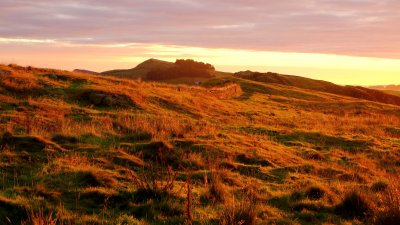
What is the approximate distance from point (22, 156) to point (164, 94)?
2153 cm

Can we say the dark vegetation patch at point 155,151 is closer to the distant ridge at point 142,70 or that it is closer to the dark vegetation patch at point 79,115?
the dark vegetation patch at point 79,115

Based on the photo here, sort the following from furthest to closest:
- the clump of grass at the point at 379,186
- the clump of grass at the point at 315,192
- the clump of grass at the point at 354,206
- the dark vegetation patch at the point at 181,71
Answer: the dark vegetation patch at the point at 181,71 < the clump of grass at the point at 379,186 < the clump of grass at the point at 315,192 < the clump of grass at the point at 354,206

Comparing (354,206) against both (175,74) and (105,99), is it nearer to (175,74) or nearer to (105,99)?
(105,99)

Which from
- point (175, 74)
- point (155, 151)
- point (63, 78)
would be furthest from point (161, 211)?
point (175, 74)

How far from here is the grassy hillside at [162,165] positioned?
10.4 meters

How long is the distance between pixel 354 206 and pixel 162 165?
19.5ft

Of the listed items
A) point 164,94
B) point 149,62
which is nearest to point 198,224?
point 164,94

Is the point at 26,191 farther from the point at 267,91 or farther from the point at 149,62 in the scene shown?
the point at 149,62

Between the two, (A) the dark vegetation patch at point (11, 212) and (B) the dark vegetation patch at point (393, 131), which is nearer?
(A) the dark vegetation patch at point (11, 212)

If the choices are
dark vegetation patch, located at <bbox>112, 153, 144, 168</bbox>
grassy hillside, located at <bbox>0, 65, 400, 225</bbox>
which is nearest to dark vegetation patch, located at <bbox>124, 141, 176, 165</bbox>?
grassy hillside, located at <bbox>0, 65, 400, 225</bbox>

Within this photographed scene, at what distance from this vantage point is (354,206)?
11906mm

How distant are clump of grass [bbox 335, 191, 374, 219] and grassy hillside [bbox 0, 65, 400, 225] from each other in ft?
0.09

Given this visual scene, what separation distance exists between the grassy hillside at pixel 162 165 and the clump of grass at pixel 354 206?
0.09 feet

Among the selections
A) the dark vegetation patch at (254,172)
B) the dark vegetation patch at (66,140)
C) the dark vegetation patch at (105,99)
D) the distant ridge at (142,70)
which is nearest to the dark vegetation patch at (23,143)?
the dark vegetation patch at (66,140)
